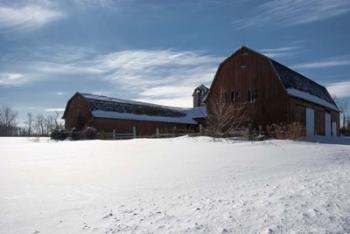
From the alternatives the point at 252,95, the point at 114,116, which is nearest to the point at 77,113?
the point at 114,116

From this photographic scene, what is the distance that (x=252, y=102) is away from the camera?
28453 millimetres

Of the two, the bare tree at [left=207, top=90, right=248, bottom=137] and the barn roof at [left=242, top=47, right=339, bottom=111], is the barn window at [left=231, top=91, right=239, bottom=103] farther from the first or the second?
the barn roof at [left=242, top=47, right=339, bottom=111]

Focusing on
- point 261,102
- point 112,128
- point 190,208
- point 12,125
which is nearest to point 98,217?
point 190,208

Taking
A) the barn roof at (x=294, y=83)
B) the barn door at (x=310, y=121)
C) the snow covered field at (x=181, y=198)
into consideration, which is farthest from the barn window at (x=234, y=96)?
the snow covered field at (x=181, y=198)

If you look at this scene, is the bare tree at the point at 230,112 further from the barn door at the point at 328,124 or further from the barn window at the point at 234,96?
A: the barn door at the point at 328,124

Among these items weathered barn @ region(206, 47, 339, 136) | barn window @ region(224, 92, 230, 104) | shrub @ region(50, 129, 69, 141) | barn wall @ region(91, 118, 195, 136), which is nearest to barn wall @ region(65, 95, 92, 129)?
barn wall @ region(91, 118, 195, 136)

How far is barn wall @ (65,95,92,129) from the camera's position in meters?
36.2

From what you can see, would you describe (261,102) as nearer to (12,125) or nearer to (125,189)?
(125,189)

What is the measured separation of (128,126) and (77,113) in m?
5.67

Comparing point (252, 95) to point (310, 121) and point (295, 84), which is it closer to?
point (295, 84)

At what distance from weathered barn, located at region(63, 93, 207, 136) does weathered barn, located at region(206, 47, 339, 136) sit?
1004 cm

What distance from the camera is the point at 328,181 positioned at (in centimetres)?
634

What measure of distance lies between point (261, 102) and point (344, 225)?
24.3 m

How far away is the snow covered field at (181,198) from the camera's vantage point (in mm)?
4297
